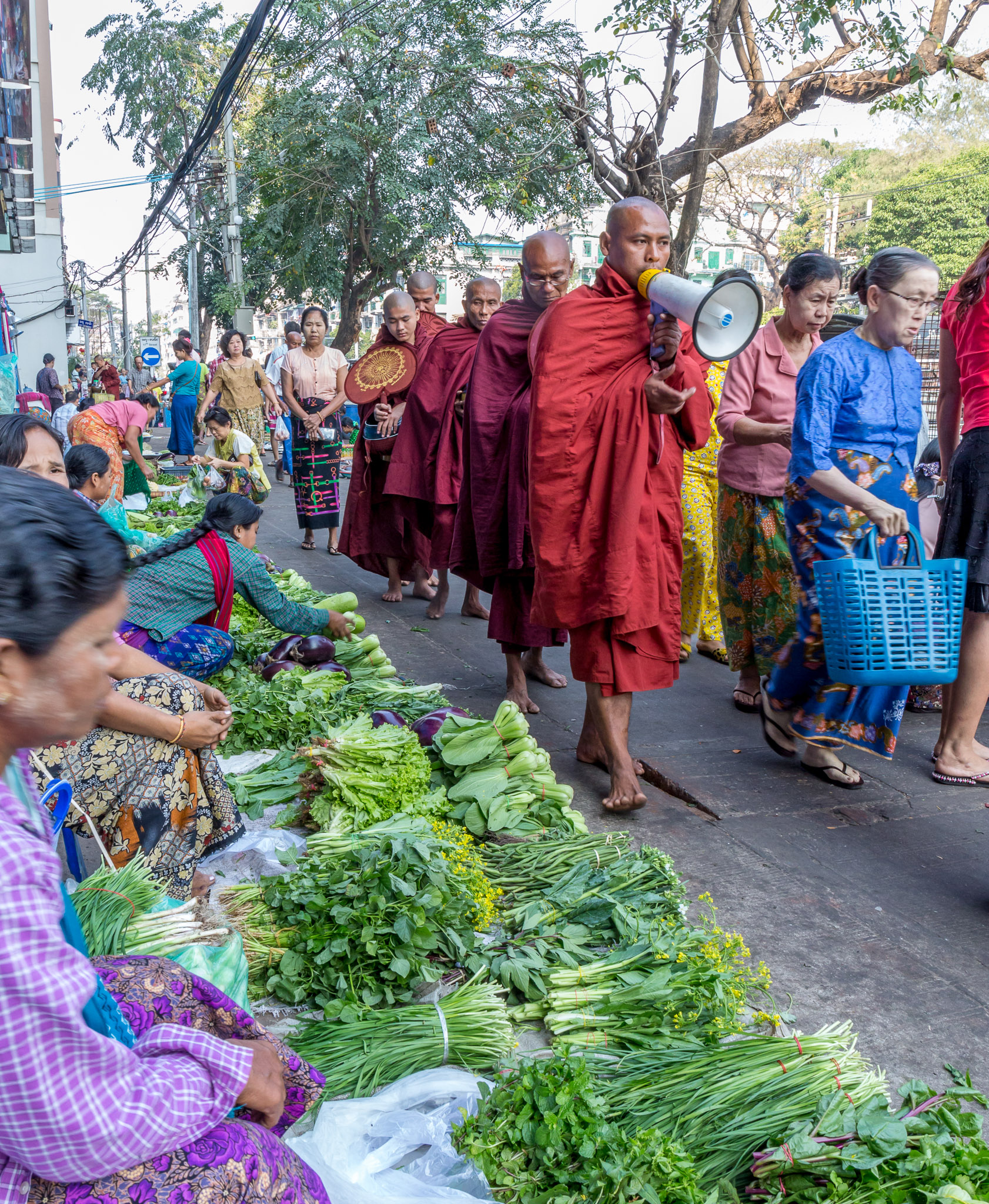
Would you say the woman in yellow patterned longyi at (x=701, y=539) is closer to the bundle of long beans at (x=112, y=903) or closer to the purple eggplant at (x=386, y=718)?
the purple eggplant at (x=386, y=718)

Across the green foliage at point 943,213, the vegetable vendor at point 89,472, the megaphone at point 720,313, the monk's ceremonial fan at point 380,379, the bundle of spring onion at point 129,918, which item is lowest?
the bundle of spring onion at point 129,918

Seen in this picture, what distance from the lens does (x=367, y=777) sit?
10.9ft

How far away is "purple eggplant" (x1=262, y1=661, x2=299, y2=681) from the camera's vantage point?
4.58 m

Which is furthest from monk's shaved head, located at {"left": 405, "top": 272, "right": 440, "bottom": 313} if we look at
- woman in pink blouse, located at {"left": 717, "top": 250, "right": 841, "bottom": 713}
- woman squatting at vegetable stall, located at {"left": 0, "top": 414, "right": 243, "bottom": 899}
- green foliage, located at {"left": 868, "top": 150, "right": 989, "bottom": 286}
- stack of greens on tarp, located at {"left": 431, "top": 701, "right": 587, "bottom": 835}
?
green foliage, located at {"left": 868, "top": 150, "right": 989, "bottom": 286}

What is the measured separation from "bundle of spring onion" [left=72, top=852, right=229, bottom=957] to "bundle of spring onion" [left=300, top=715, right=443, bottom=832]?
2.68 feet

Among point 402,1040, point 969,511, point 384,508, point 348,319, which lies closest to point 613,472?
point 969,511

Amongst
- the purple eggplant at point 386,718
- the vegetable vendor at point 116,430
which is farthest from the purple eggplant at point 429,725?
the vegetable vendor at point 116,430

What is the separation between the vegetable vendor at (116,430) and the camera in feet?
25.3

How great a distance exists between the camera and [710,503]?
5.70 meters

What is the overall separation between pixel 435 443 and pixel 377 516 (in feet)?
2.93

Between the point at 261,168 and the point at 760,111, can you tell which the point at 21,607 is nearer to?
the point at 760,111

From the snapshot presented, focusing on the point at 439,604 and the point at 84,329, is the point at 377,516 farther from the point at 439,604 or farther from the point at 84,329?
the point at 84,329

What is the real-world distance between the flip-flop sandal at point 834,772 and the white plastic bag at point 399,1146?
7.89 ft

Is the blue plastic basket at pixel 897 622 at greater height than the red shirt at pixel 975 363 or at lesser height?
lesser
